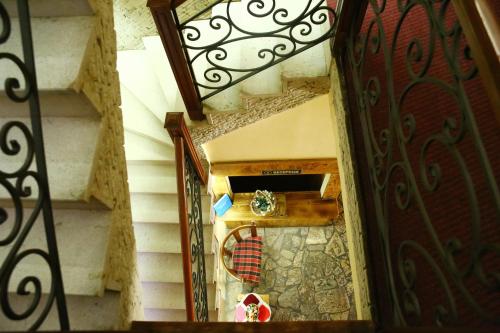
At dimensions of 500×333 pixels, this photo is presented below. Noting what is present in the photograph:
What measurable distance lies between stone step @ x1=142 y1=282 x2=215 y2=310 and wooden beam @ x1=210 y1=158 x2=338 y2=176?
1.76 metres

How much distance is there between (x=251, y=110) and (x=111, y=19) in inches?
64.7

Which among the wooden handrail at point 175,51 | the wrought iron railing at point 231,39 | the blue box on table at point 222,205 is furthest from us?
the blue box on table at point 222,205

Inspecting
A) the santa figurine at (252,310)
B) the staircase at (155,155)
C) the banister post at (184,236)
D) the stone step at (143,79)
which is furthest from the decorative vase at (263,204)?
the banister post at (184,236)

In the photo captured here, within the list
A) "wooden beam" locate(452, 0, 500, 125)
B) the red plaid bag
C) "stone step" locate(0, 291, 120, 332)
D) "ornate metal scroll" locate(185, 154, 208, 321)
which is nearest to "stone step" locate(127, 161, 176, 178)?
"ornate metal scroll" locate(185, 154, 208, 321)

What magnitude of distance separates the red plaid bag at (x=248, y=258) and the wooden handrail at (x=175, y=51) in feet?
8.91

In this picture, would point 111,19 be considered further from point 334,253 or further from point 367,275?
point 334,253

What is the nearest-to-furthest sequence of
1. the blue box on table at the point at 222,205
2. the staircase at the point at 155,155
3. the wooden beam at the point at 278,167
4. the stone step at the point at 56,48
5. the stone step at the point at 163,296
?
the stone step at the point at 56,48
the staircase at the point at 155,155
the stone step at the point at 163,296
the wooden beam at the point at 278,167
the blue box on table at the point at 222,205

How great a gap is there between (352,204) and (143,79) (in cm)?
238

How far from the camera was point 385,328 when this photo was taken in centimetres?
156

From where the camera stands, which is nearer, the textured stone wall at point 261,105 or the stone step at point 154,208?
the textured stone wall at point 261,105

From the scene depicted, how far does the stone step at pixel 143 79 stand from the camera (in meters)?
3.58

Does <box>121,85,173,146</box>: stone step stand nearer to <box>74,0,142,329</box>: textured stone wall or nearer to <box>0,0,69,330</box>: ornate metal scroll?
<box>74,0,142,329</box>: textured stone wall

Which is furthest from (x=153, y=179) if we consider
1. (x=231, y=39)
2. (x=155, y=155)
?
(x=231, y=39)

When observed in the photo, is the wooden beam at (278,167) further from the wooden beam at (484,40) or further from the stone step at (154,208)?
the wooden beam at (484,40)
